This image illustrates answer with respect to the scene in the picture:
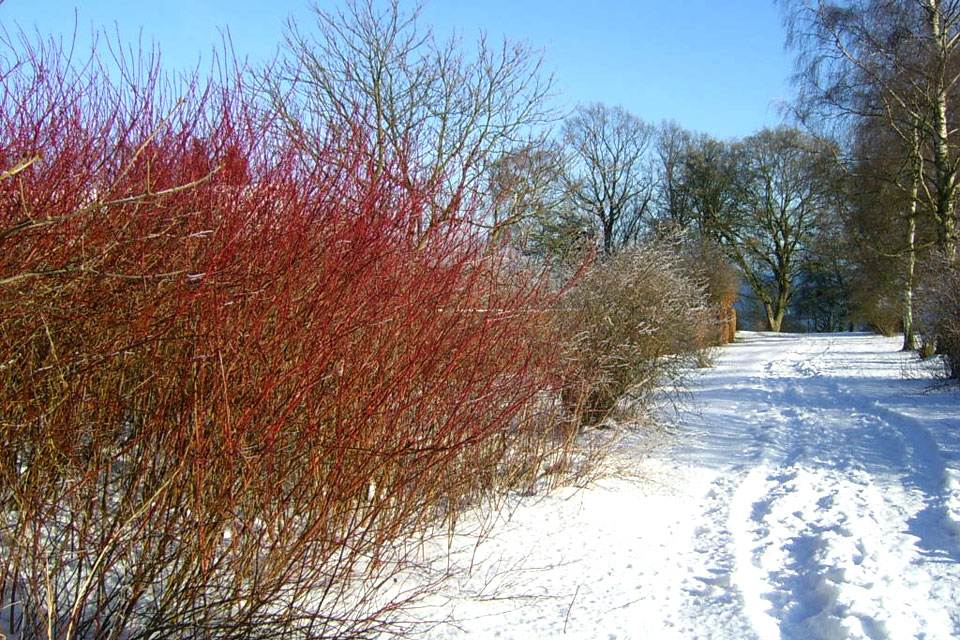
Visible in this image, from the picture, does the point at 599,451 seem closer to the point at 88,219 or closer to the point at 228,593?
the point at 228,593

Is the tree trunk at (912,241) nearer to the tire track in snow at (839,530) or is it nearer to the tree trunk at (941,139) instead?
the tree trunk at (941,139)

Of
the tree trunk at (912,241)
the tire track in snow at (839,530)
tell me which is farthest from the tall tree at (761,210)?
the tire track in snow at (839,530)

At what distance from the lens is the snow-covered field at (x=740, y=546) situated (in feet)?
10.4

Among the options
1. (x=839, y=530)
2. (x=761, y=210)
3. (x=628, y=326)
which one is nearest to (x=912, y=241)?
(x=628, y=326)

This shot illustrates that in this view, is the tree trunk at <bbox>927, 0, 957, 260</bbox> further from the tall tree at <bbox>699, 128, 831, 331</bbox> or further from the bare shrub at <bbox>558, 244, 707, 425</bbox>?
the tall tree at <bbox>699, 128, 831, 331</bbox>

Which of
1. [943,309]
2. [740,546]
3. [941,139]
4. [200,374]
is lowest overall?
[740,546]

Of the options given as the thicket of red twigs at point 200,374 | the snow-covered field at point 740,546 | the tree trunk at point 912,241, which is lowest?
the snow-covered field at point 740,546

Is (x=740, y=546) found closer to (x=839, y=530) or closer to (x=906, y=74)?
(x=839, y=530)

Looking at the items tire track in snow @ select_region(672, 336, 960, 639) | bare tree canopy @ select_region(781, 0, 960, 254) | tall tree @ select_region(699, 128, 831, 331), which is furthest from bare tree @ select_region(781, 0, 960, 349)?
tall tree @ select_region(699, 128, 831, 331)

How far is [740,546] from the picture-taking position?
4.14 m

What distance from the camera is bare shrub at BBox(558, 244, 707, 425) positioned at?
21.4 ft

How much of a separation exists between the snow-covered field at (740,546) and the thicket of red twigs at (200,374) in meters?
0.87

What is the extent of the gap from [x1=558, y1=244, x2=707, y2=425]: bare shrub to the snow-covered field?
66 cm

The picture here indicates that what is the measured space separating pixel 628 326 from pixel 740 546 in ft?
10.8
